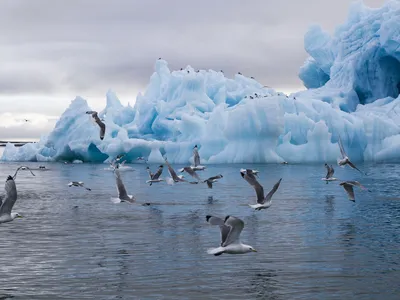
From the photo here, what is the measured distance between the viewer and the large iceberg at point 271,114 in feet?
181

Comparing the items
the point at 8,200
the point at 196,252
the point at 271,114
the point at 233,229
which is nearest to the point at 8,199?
the point at 8,200

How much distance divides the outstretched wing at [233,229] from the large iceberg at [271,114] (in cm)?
4147

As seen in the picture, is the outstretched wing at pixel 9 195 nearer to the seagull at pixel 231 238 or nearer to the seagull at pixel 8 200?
the seagull at pixel 8 200

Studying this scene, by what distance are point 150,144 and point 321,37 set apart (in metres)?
22.1

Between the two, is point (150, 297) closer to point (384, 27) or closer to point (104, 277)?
point (104, 277)

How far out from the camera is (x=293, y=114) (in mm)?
56406

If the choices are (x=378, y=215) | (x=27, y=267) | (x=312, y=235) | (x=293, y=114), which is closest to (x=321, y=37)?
(x=293, y=114)

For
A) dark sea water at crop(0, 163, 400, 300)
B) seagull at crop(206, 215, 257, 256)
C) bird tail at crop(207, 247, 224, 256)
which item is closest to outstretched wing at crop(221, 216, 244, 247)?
seagull at crop(206, 215, 257, 256)

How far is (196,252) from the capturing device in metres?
15.8

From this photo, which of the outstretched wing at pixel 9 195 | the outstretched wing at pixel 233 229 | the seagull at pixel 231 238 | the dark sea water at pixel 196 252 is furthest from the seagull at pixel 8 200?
the outstretched wing at pixel 233 229

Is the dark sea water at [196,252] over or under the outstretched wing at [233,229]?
under

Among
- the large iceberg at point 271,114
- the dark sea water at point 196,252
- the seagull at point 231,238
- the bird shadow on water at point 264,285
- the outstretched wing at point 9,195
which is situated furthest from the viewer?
the large iceberg at point 271,114

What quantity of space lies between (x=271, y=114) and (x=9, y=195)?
40.2 metres

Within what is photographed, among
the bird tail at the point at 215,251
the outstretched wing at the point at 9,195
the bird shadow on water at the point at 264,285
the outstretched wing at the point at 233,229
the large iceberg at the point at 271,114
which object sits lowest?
the bird shadow on water at the point at 264,285
